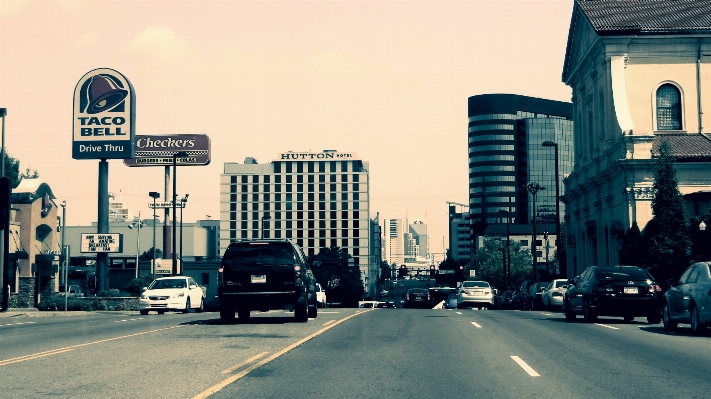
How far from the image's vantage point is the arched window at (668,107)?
54.7 m

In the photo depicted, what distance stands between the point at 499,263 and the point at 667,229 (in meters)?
90.6

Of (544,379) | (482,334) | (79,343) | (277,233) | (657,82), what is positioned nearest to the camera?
(544,379)

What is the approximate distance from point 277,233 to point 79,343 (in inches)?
7193

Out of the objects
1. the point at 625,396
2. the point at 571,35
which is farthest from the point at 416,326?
the point at 571,35

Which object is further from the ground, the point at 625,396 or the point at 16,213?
the point at 16,213

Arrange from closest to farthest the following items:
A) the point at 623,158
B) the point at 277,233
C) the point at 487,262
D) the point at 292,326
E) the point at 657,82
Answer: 1. the point at 292,326
2. the point at 623,158
3. the point at 657,82
4. the point at 487,262
5. the point at 277,233

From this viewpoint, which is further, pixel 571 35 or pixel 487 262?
pixel 487 262

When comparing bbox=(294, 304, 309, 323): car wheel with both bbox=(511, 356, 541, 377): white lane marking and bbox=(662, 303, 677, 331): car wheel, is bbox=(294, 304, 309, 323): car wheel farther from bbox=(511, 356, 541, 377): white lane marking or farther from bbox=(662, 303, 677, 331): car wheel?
bbox=(511, 356, 541, 377): white lane marking

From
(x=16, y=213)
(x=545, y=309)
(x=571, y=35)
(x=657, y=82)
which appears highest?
(x=571, y=35)

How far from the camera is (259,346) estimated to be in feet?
49.2

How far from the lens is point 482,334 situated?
59.3 ft

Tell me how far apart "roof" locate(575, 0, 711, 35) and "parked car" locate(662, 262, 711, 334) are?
35743 mm

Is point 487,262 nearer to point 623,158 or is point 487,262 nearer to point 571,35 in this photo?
point 571,35

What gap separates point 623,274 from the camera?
77.0ft
